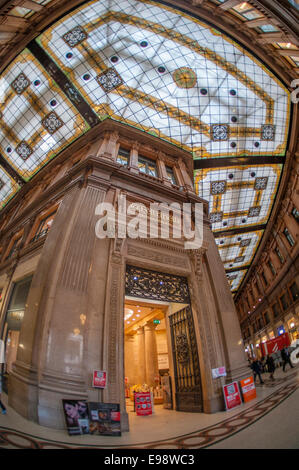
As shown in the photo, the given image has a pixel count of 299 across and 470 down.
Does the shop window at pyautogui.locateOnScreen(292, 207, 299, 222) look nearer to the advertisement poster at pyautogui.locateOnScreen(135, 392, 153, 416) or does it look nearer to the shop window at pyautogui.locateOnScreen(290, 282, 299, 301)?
the shop window at pyautogui.locateOnScreen(290, 282, 299, 301)

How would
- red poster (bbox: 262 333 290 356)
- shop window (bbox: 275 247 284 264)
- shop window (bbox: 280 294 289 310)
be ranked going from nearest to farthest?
red poster (bbox: 262 333 290 356) → shop window (bbox: 280 294 289 310) → shop window (bbox: 275 247 284 264)

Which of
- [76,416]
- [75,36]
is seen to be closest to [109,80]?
[75,36]

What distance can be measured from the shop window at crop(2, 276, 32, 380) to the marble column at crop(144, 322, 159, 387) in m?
6.24

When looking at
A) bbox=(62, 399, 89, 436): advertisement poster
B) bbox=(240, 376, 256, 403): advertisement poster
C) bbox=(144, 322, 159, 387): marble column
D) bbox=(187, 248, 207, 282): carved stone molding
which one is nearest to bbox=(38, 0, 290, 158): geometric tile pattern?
bbox=(187, 248, 207, 282): carved stone molding

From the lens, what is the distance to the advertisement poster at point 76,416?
12.3 ft

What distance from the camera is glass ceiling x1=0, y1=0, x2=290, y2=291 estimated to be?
10.2m

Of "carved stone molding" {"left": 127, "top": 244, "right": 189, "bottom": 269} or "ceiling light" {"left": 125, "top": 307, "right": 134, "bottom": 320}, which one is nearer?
"carved stone molding" {"left": 127, "top": 244, "right": 189, "bottom": 269}

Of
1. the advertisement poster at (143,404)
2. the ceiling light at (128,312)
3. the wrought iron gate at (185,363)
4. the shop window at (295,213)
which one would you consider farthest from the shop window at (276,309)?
the advertisement poster at (143,404)

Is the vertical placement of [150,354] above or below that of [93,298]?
below

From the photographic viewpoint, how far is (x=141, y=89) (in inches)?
460

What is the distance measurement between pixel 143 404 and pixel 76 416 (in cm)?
398

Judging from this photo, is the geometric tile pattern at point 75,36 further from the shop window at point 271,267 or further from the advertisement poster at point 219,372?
the shop window at point 271,267

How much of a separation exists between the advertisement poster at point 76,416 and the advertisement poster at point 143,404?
12.2 feet

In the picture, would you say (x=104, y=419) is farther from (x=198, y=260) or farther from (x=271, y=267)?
(x=271, y=267)
